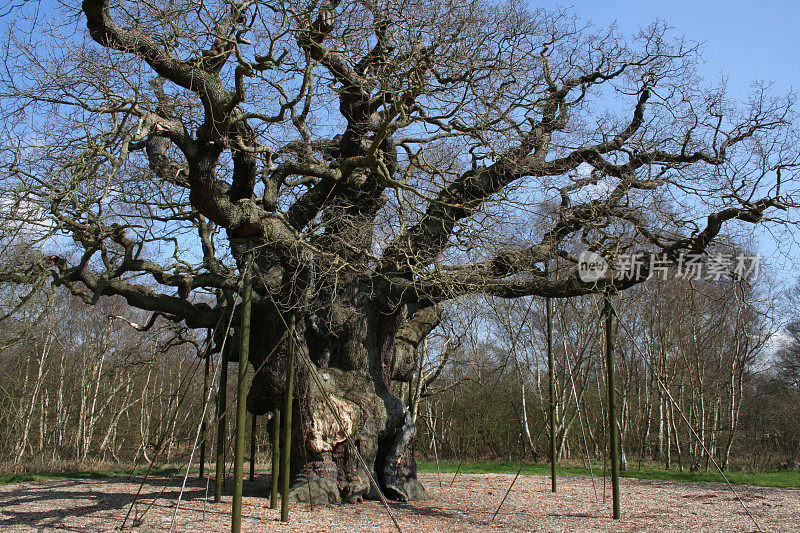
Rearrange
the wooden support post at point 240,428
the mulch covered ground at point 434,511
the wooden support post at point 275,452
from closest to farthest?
the wooden support post at point 240,428
the mulch covered ground at point 434,511
the wooden support post at point 275,452

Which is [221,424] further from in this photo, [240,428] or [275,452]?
[240,428]

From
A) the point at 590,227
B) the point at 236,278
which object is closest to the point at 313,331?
the point at 236,278

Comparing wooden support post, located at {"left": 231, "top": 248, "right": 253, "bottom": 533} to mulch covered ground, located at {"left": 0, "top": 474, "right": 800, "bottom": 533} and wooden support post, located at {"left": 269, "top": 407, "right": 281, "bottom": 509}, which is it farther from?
wooden support post, located at {"left": 269, "top": 407, "right": 281, "bottom": 509}

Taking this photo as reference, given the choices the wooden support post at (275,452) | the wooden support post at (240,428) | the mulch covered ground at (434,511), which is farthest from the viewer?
the wooden support post at (275,452)

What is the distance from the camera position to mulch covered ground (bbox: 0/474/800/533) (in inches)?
224

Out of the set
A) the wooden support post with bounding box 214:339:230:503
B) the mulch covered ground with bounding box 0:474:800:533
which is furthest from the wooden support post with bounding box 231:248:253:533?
the wooden support post with bounding box 214:339:230:503

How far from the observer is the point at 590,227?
7.20 metres

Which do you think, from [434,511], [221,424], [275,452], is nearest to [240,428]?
[275,452]

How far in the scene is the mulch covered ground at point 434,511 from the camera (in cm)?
569

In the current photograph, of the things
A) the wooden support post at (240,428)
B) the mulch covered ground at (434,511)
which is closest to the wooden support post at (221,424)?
the mulch covered ground at (434,511)

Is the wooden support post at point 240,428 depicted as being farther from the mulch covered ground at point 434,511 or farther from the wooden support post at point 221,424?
the wooden support post at point 221,424

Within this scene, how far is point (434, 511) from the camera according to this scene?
272 inches

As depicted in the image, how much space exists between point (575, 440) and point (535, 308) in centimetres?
422

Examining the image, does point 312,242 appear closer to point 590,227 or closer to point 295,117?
point 295,117
